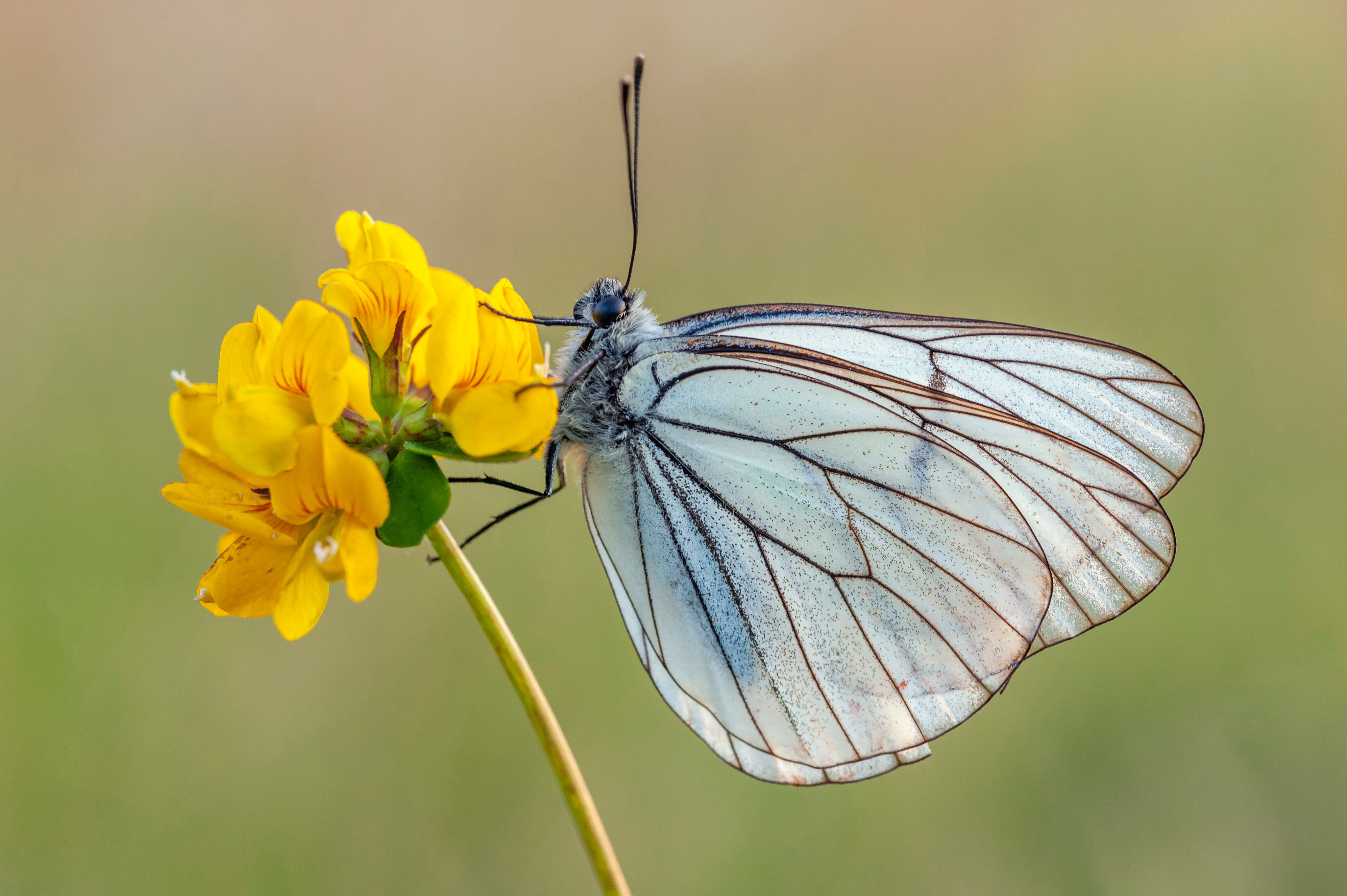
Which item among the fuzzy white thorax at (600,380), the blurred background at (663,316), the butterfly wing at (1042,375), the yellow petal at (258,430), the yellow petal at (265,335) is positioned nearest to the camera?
the yellow petal at (258,430)

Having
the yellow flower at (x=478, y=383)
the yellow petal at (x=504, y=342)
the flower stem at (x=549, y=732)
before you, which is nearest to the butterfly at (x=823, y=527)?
the yellow petal at (x=504, y=342)

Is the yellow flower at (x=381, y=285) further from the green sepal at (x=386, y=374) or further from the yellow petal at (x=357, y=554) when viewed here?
the yellow petal at (x=357, y=554)

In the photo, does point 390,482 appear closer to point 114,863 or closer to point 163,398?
point 114,863

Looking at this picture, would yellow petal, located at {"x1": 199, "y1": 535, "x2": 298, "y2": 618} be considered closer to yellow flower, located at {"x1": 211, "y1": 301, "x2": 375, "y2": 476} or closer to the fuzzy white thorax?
yellow flower, located at {"x1": 211, "y1": 301, "x2": 375, "y2": 476}

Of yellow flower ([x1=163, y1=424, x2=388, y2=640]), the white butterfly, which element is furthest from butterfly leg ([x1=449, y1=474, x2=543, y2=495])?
yellow flower ([x1=163, y1=424, x2=388, y2=640])

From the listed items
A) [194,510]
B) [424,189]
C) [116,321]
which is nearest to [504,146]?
[424,189]

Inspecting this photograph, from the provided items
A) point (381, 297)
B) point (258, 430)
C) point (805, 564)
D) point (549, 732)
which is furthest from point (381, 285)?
point (805, 564)
